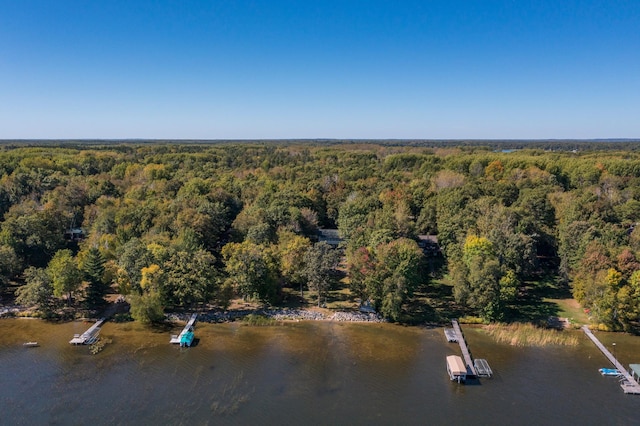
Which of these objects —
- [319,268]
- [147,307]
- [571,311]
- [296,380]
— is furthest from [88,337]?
[571,311]

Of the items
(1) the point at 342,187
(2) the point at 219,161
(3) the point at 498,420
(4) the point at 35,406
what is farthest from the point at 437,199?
(2) the point at 219,161

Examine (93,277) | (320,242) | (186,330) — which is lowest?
(186,330)

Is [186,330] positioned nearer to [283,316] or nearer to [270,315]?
[270,315]

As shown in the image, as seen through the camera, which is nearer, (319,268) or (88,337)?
(88,337)

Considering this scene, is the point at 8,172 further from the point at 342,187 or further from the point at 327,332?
the point at 327,332

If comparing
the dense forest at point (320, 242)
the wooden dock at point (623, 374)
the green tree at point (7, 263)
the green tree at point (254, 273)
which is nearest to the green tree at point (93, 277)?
the dense forest at point (320, 242)

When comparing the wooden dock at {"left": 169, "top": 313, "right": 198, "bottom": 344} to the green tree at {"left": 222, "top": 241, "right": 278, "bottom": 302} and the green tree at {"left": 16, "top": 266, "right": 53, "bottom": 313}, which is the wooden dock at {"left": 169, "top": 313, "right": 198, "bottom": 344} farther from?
the green tree at {"left": 16, "top": 266, "right": 53, "bottom": 313}
